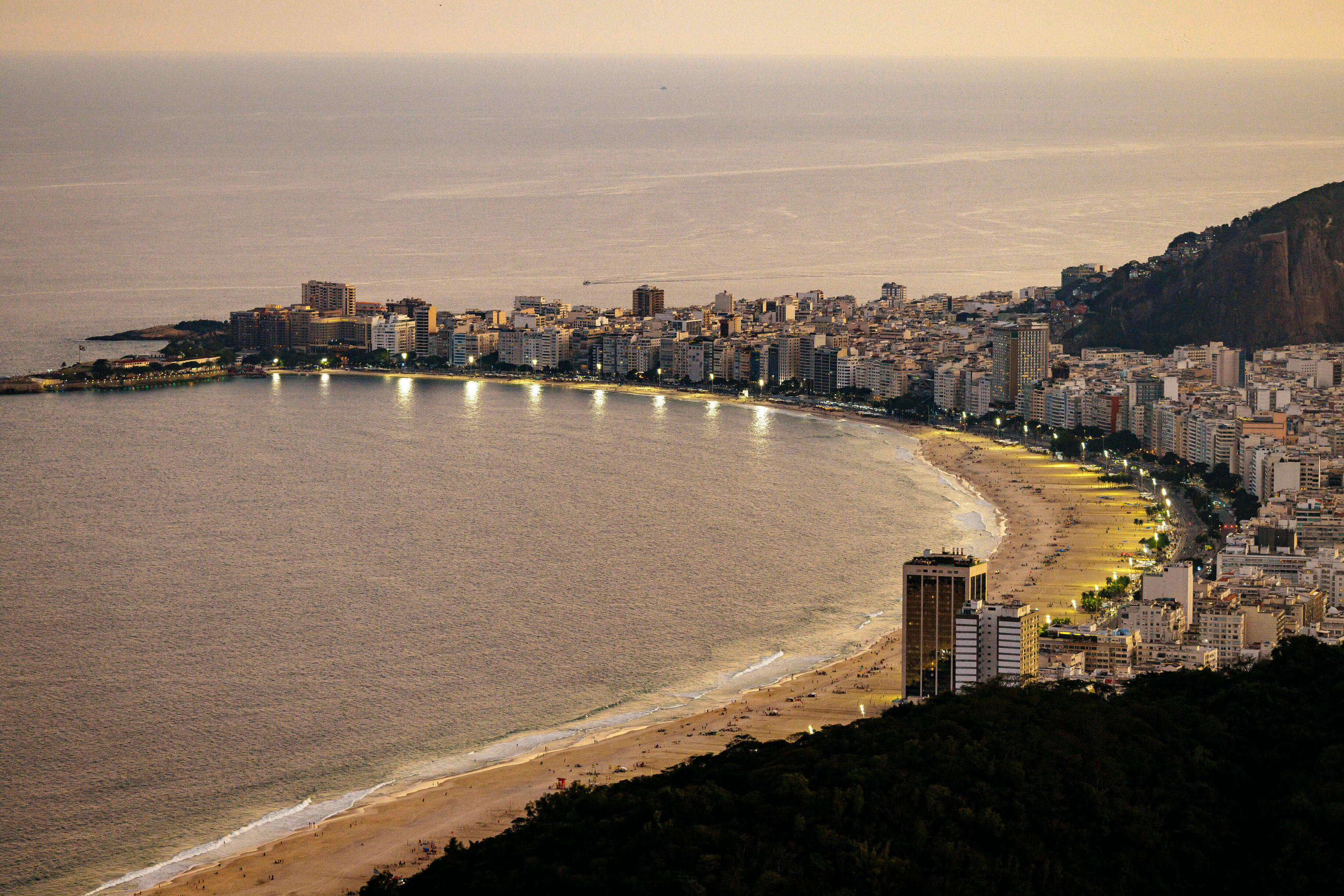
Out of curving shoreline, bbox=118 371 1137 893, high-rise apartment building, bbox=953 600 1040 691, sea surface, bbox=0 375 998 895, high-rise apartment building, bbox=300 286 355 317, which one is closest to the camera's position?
curving shoreline, bbox=118 371 1137 893

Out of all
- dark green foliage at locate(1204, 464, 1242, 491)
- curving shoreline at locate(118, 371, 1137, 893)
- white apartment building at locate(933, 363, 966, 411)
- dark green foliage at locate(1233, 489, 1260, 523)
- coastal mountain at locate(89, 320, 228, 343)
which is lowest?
curving shoreline at locate(118, 371, 1137, 893)

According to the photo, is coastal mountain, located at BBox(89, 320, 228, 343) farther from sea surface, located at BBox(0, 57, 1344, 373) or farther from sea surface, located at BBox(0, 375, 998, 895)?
sea surface, located at BBox(0, 375, 998, 895)

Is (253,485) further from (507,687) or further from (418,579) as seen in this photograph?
(507,687)

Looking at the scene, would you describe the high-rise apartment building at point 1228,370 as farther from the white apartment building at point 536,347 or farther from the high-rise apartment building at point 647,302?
the high-rise apartment building at point 647,302

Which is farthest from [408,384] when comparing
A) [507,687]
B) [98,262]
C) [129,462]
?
[507,687]

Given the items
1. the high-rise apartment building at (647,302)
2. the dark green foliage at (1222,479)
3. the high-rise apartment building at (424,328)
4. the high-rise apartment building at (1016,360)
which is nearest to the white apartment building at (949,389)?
the high-rise apartment building at (1016,360)

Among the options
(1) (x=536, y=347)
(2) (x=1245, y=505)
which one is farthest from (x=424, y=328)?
(2) (x=1245, y=505)

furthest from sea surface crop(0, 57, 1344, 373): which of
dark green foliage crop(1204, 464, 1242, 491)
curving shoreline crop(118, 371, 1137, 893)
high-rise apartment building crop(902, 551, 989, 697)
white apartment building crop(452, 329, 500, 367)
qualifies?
high-rise apartment building crop(902, 551, 989, 697)
